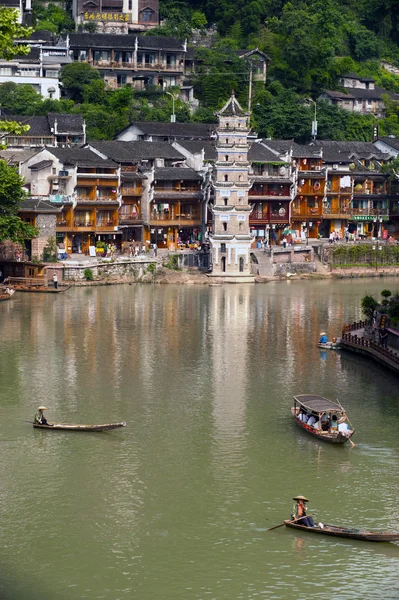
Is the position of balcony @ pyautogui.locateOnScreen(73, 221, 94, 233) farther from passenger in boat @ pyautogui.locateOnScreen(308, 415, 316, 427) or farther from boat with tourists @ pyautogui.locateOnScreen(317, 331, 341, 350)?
passenger in boat @ pyautogui.locateOnScreen(308, 415, 316, 427)

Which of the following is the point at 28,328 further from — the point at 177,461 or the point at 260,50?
the point at 260,50

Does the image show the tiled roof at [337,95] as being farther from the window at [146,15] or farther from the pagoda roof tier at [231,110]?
the pagoda roof tier at [231,110]

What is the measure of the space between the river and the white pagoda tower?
20.3 m

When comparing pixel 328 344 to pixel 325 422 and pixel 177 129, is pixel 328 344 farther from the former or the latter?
pixel 177 129

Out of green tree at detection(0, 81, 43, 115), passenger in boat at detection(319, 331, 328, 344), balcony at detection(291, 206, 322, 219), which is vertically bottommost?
passenger in boat at detection(319, 331, 328, 344)

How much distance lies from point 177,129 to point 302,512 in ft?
247

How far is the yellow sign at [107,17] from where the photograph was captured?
128 m

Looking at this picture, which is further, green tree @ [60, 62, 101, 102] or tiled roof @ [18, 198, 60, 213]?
green tree @ [60, 62, 101, 102]

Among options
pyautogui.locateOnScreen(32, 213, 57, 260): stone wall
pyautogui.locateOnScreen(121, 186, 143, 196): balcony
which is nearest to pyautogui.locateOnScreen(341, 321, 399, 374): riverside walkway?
pyautogui.locateOnScreen(32, 213, 57, 260): stone wall

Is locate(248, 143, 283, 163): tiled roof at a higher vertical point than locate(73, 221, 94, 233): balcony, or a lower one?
higher

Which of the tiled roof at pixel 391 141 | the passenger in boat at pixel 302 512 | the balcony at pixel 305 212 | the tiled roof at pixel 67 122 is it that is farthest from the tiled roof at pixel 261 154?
the passenger in boat at pixel 302 512

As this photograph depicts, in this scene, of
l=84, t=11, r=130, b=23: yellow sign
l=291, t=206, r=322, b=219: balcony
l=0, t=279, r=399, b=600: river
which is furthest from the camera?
l=84, t=11, r=130, b=23: yellow sign

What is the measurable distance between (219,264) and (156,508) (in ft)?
177

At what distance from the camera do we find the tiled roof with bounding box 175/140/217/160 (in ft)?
336
